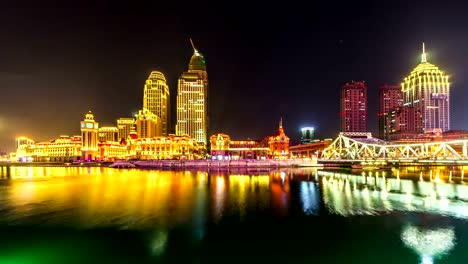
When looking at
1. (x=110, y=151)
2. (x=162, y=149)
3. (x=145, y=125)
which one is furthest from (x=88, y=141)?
(x=162, y=149)

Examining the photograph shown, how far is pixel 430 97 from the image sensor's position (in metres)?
182

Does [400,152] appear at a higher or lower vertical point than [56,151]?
higher

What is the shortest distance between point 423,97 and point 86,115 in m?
207

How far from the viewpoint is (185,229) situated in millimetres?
19953

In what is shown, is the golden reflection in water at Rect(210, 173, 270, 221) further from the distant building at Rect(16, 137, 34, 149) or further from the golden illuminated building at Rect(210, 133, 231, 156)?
the distant building at Rect(16, 137, 34, 149)

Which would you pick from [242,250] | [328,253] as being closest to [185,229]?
[242,250]

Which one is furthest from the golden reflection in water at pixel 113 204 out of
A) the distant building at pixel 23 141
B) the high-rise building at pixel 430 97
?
the high-rise building at pixel 430 97

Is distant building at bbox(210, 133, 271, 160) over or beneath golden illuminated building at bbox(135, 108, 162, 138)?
beneath

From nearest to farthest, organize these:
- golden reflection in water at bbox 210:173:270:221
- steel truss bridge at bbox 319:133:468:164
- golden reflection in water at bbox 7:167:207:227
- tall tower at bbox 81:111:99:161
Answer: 1. golden reflection in water at bbox 7:167:207:227
2. golden reflection in water at bbox 210:173:270:221
3. steel truss bridge at bbox 319:133:468:164
4. tall tower at bbox 81:111:99:161

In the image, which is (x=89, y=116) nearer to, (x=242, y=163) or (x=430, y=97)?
(x=242, y=163)

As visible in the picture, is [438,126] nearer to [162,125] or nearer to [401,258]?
[162,125]

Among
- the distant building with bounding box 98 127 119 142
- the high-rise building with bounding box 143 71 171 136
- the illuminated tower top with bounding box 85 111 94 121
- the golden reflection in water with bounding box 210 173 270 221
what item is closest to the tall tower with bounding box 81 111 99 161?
the illuminated tower top with bounding box 85 111 94 121

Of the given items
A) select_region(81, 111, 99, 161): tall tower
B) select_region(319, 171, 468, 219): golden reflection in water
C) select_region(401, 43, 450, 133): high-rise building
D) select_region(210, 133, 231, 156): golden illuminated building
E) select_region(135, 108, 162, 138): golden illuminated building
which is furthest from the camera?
select_region(401, 43, 450, 133): high-rise building

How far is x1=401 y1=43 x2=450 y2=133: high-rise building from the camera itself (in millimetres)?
176750
